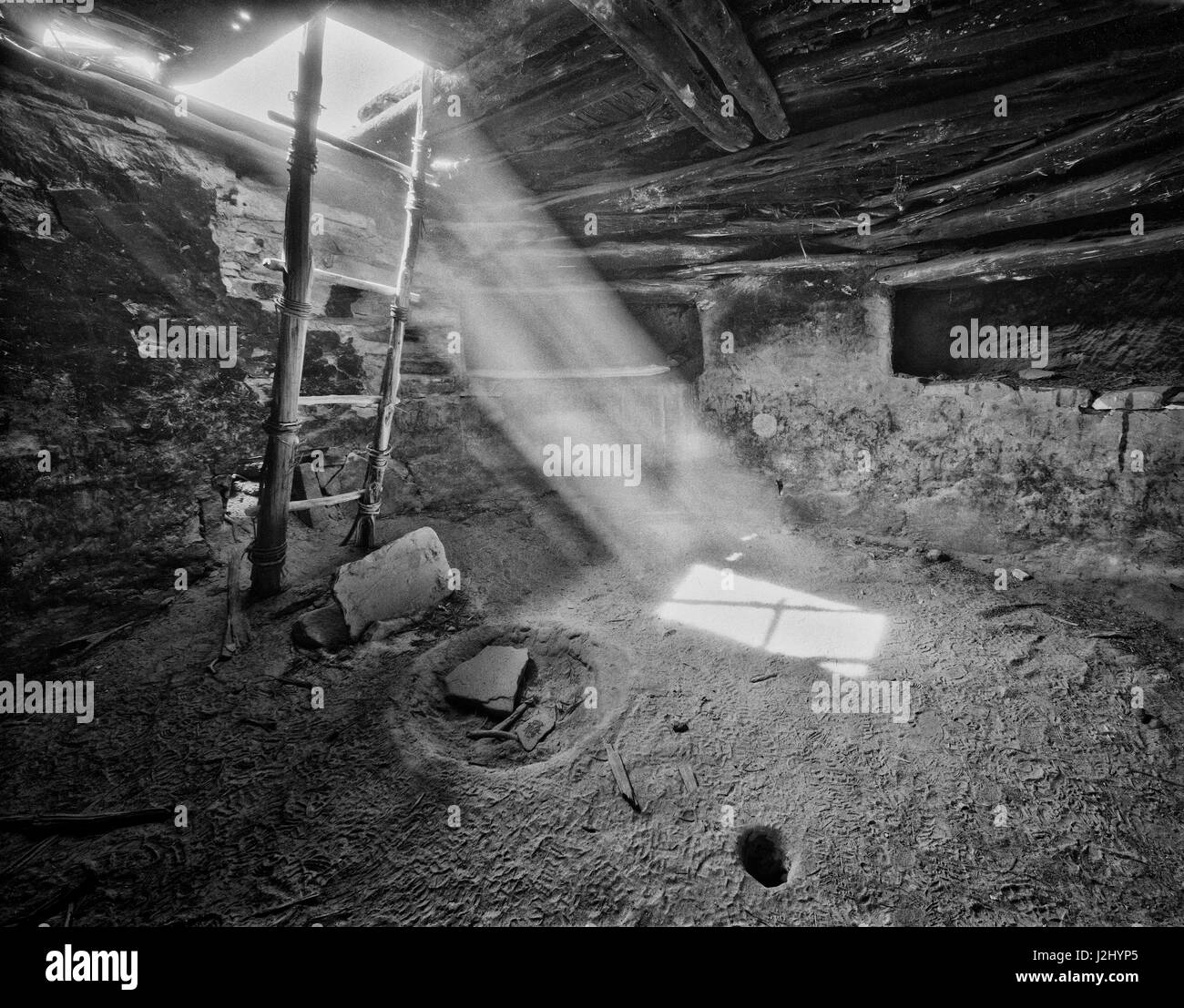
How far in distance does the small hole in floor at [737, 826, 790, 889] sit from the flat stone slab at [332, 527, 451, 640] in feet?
7.25

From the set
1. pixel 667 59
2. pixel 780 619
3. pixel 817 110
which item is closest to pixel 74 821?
pixel 780 619

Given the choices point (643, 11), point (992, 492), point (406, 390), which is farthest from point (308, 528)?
point (992, 492)

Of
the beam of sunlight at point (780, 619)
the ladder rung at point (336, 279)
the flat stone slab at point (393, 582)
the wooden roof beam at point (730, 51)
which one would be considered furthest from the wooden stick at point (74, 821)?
the wooden roof beam at point (730, 51)

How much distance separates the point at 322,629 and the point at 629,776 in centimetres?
185

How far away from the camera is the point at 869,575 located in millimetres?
3781

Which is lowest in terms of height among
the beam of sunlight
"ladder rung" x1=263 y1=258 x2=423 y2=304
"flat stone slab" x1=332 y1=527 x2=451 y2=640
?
the beam of sunlight

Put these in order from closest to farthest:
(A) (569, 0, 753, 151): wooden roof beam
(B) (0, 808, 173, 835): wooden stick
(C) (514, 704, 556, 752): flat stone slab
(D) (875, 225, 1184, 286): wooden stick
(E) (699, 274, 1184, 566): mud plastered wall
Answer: (B) (0, 808, 173, 835): wooden stick
(A) (569, 0, 753, 151): wooden roof beam
(C) (514, 704, 556, 752): flat stone slab
(D) (875, 225, 1184, 286): wooden stick
(E) (699, 274, 1184, 566): mud plastered wall

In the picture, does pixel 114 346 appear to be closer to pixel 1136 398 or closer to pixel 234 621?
pixel 234 621

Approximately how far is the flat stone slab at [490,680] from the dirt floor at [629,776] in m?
0.14

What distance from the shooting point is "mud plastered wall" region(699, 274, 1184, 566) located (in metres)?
3.21

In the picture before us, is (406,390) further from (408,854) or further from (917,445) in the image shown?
(917,445)

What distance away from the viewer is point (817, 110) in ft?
9.61

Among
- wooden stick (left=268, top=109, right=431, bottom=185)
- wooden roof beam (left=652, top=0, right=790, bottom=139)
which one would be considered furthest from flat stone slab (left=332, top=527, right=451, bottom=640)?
wooden roof beam (left=652, top=0, right=790, bottom=139)

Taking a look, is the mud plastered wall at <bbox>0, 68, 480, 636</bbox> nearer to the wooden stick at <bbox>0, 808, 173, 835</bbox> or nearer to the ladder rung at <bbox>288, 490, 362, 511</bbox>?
the ladder rung at <bbox>288, 490, 362, 511</bbox>
